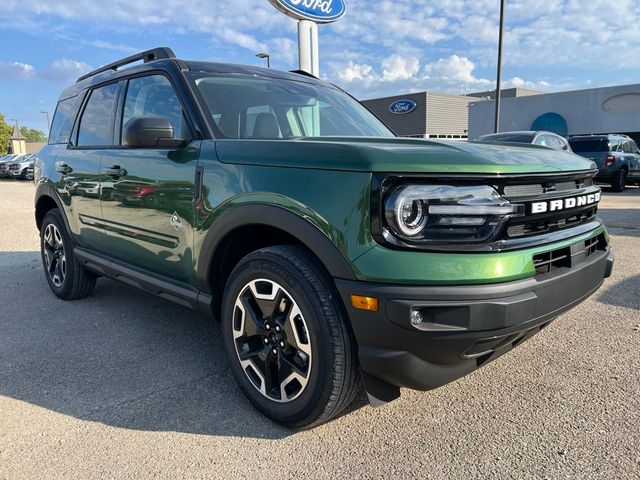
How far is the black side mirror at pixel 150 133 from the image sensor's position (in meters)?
2.71

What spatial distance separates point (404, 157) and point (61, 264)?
3788 mm

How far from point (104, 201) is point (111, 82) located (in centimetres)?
99

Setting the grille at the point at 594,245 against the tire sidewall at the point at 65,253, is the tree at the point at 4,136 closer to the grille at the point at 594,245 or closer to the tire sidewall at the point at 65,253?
the tire sidewall at the point at 65,253

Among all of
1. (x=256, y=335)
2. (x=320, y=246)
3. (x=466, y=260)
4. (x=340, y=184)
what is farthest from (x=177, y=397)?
(x=466, y=260)

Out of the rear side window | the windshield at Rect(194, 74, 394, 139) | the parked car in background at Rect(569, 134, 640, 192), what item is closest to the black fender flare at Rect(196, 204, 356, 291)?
the windshield at Rect(194, 74, 394, 139)

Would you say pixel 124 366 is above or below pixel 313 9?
below

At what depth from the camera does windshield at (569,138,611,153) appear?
14.0 m

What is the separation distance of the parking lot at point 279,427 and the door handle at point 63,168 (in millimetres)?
1333

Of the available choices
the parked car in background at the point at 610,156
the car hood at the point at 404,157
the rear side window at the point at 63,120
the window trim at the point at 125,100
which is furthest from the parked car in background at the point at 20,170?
the car hood at the point at 404,157

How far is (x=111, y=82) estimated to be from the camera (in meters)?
3.91

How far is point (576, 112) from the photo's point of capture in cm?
2494

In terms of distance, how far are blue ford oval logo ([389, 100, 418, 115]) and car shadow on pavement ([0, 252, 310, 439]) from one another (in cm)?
3743

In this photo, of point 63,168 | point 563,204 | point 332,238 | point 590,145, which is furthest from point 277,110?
point 590,145

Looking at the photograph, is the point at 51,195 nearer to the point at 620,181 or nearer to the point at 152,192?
the point at 152,192
